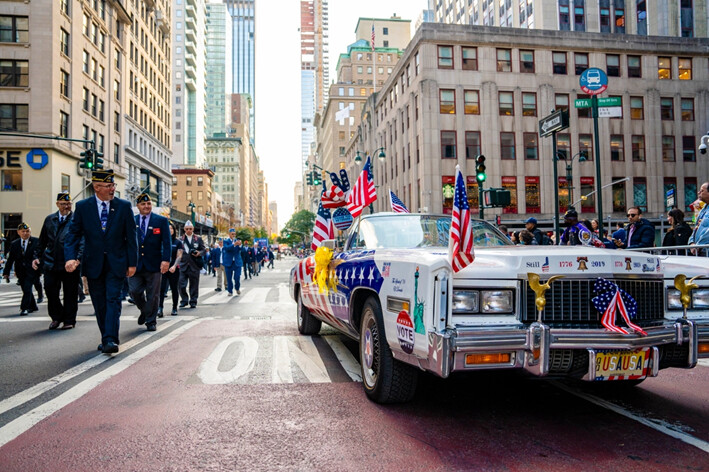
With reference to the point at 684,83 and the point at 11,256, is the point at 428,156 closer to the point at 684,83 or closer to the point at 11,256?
the point at 684,83

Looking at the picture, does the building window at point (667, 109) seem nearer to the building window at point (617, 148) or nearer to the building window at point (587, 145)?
the building window at point (617, 148)

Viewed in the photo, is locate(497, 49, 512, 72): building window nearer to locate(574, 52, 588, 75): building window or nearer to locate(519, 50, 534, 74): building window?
locate(519, 50, 534, 74): building window

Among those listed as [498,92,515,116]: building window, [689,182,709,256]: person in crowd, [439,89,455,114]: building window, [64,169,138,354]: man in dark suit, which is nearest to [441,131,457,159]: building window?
[439,89,455,114]: building window

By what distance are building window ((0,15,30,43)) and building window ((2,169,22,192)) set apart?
8773mm

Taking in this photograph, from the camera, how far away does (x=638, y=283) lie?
368 centimetres

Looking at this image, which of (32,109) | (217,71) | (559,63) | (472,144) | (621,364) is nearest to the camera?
(621,364)

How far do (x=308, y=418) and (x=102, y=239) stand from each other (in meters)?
3.78

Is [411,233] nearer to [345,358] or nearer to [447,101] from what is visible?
[345,358]

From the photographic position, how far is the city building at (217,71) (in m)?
164

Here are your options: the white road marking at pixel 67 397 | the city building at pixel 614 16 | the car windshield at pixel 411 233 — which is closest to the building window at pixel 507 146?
the city building at pixel 614 16

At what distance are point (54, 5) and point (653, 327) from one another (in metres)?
41.5

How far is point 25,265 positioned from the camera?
1074 cm

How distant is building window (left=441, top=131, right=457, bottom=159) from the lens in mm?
38875

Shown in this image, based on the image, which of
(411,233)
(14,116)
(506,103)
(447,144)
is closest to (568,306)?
(411,233)
